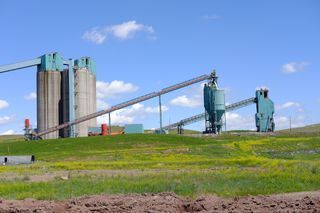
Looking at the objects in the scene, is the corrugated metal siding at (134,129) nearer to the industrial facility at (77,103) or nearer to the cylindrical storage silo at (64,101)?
the industrial facility at (77,103)

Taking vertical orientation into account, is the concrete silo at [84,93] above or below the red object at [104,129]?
above

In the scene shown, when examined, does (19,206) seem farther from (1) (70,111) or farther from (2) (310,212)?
(1) (70,111)

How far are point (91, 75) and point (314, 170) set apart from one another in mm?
93648

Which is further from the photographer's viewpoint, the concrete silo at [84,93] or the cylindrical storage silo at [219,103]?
the concrete silo at [84,93]

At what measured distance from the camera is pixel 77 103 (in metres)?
116

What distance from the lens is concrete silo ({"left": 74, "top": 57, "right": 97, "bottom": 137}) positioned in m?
116

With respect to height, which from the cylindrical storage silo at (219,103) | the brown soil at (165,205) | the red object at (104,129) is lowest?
the brown soil at (165,205)

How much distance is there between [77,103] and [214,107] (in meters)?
30.1

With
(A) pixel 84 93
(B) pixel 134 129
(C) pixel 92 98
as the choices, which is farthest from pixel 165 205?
(C) pixel 92 98

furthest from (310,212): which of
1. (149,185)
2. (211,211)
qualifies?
(149,185)

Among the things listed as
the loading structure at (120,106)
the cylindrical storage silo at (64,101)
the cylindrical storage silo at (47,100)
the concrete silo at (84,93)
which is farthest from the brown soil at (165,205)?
the concrete silo at (84,93)

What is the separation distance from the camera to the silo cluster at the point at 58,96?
11339cm

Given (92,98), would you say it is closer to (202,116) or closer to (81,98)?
(81,98)

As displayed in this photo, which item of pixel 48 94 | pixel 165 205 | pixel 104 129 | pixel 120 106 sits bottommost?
pixel 165 205
